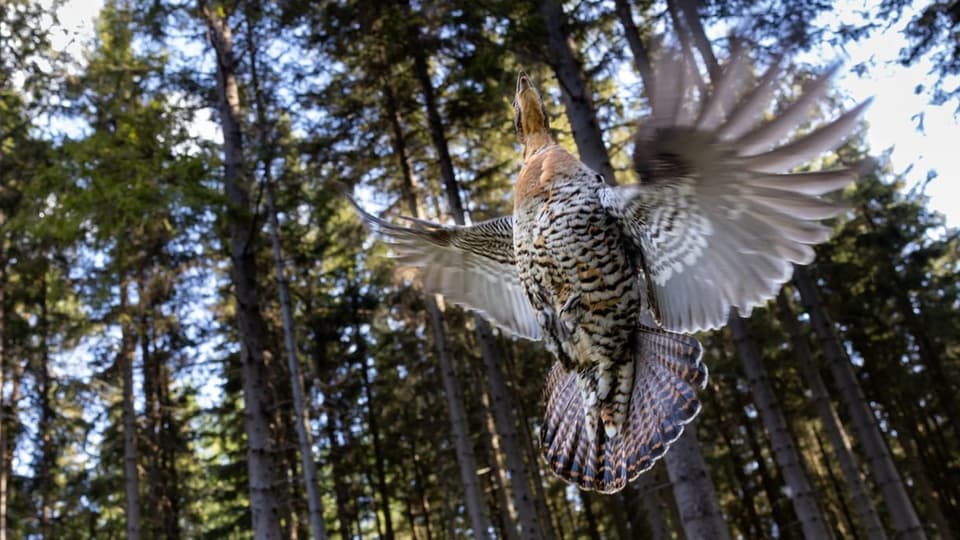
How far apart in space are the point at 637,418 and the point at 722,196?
0.76 meters

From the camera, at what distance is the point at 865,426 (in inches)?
360

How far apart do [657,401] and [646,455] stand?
0.22 meters

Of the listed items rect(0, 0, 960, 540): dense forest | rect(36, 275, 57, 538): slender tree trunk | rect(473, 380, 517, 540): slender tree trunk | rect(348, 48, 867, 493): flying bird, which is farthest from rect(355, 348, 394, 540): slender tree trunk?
rect(348, 48, 867, 493): flying bird

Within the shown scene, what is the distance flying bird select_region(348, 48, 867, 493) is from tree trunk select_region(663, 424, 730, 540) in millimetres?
2751

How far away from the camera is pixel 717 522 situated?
5.04 meters

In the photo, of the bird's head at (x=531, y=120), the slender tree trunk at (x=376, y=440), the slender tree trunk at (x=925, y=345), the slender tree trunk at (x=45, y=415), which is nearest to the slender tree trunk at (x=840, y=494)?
the slender tree trunk at (x=925, y=345)

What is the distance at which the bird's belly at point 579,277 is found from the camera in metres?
2.16

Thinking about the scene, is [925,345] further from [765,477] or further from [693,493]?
[693,493]

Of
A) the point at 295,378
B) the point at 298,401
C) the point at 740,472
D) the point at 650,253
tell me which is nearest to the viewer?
the point at 650,253

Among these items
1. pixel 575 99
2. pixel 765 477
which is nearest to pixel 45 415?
pixel 575 99

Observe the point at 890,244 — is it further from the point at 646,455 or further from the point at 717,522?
the point at 646,455

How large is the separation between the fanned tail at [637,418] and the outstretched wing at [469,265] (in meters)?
0.62

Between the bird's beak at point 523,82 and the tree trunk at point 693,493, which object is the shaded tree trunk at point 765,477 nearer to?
the tree trunk at point 693,493

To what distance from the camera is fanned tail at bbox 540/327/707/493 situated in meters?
2.21
